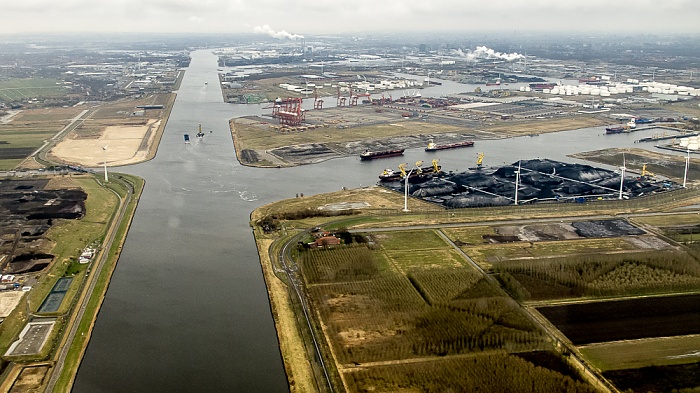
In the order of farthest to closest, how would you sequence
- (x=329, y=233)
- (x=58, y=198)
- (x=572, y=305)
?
(x=58, y=198) → (x=329, y=233) → (x=572, y=305)

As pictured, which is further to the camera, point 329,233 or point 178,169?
point 178,169

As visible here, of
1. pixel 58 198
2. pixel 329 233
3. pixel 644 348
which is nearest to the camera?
pixel 644 348

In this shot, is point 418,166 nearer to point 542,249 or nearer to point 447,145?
point 447,145

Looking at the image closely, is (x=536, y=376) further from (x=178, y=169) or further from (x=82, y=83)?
(x=82, y=83)

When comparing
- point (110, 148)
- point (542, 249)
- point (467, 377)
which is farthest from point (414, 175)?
point (110, 148)

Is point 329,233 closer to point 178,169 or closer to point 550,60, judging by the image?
point 178,169

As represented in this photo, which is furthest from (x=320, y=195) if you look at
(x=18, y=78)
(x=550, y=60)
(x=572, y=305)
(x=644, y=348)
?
(x=550, y=60)
